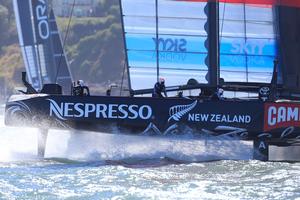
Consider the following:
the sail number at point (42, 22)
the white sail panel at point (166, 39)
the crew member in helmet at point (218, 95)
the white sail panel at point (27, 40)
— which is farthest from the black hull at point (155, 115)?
the sail number at point (42, 22)

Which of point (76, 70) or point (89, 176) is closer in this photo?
point (89, 176)

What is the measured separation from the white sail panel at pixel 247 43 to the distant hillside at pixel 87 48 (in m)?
35.0

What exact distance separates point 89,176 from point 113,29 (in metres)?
49.0

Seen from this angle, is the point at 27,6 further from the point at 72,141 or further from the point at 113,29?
the point at 113,29

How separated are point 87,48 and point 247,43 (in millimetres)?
44297

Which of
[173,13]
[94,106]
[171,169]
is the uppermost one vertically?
[173,13]

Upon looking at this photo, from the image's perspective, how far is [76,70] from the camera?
50.5 metres

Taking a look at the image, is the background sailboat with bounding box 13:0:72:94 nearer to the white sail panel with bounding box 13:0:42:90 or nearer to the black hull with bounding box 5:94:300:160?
the white sail panel with bounding box 13:0:42:90

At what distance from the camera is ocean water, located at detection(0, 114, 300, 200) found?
26.9 feet

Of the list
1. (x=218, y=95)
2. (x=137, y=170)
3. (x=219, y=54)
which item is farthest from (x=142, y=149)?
(x=219, y=54)

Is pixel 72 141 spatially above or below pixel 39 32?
below

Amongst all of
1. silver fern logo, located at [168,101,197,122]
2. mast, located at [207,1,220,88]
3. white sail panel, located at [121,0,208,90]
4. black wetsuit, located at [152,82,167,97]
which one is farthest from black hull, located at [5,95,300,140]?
white sail panel, located at [121,0,208,90]

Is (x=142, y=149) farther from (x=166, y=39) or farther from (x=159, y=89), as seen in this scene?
(x=166, y=39)

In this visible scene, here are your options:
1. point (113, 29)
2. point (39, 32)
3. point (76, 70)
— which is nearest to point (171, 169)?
point (39, 32)
